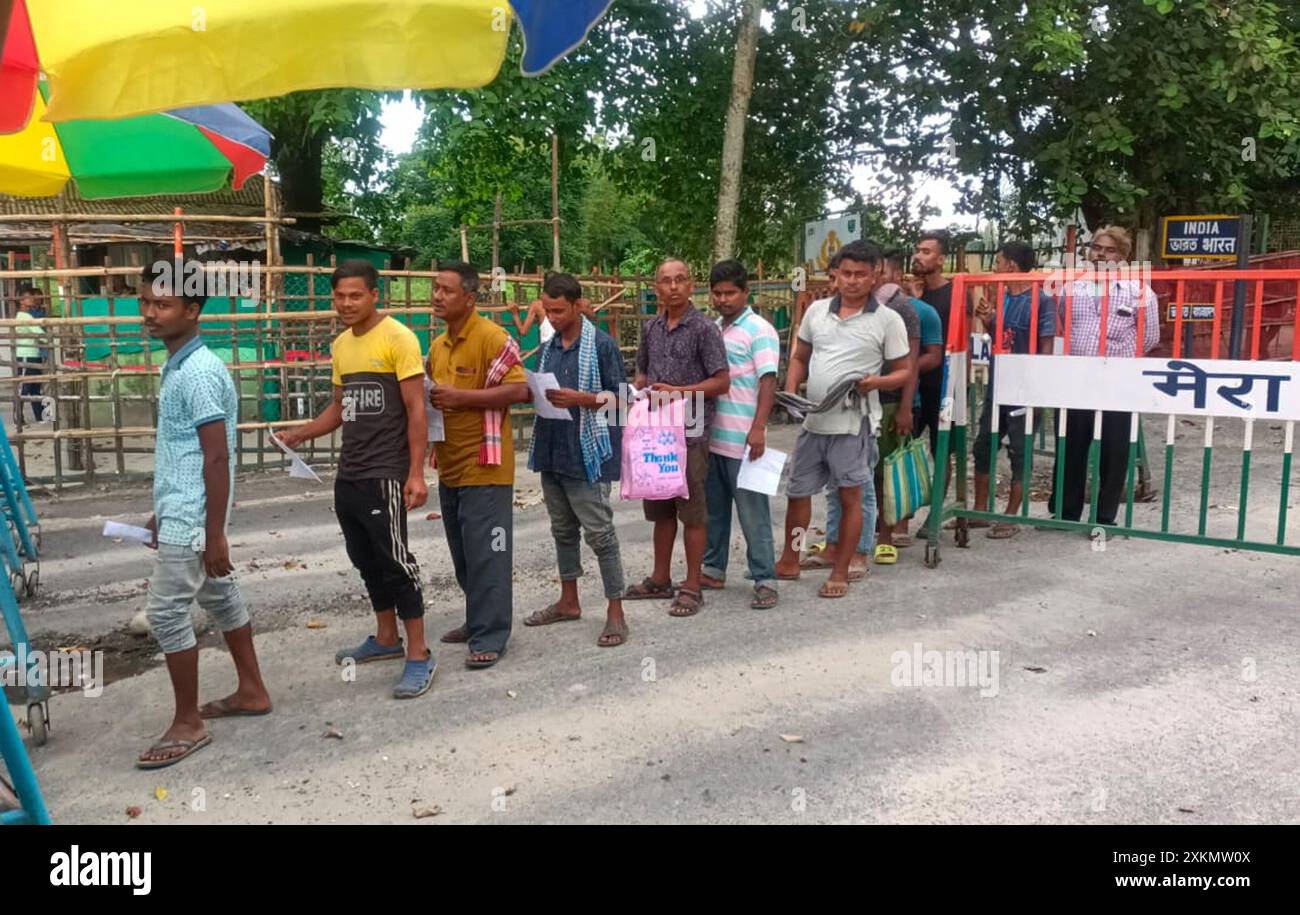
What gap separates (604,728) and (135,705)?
2110mm

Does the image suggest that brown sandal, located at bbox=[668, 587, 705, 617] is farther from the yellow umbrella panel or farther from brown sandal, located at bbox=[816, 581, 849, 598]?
the yellow umbrella panel

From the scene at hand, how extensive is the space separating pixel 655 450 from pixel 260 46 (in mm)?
2762

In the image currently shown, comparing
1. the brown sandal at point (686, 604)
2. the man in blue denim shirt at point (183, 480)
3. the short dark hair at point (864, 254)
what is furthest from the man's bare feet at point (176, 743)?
the short dark hair at point (864, 254)

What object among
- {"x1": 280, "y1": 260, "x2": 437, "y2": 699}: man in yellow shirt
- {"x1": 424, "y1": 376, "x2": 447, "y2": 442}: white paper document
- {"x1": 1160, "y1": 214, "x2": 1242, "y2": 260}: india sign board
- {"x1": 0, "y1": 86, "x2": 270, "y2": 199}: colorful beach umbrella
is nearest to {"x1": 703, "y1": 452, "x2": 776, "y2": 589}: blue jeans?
{"x1": 424, "y1": 376, "x2": 447, "y2": 442}: white paper document

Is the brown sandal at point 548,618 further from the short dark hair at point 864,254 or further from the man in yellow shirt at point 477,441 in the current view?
the short dark hair at point 864,254

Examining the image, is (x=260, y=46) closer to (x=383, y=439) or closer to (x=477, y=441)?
(x=383, y=439)

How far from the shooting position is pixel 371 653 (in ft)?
16.3

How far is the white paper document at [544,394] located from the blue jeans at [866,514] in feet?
5.87

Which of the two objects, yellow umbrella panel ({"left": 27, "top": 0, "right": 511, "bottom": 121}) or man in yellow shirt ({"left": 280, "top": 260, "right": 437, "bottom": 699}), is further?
man in yellow shirt ({"left": 280, "top": 260, "right": 437, "bottom": 699})

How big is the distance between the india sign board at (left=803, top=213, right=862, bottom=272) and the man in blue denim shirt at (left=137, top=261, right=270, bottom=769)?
31.2 feet

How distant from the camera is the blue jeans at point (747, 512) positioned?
18.3 feet

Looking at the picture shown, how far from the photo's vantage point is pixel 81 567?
6785 millimetres

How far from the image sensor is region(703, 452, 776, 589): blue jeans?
18.3 ft

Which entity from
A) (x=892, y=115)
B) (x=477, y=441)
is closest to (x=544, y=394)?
(x=477, y=441)
